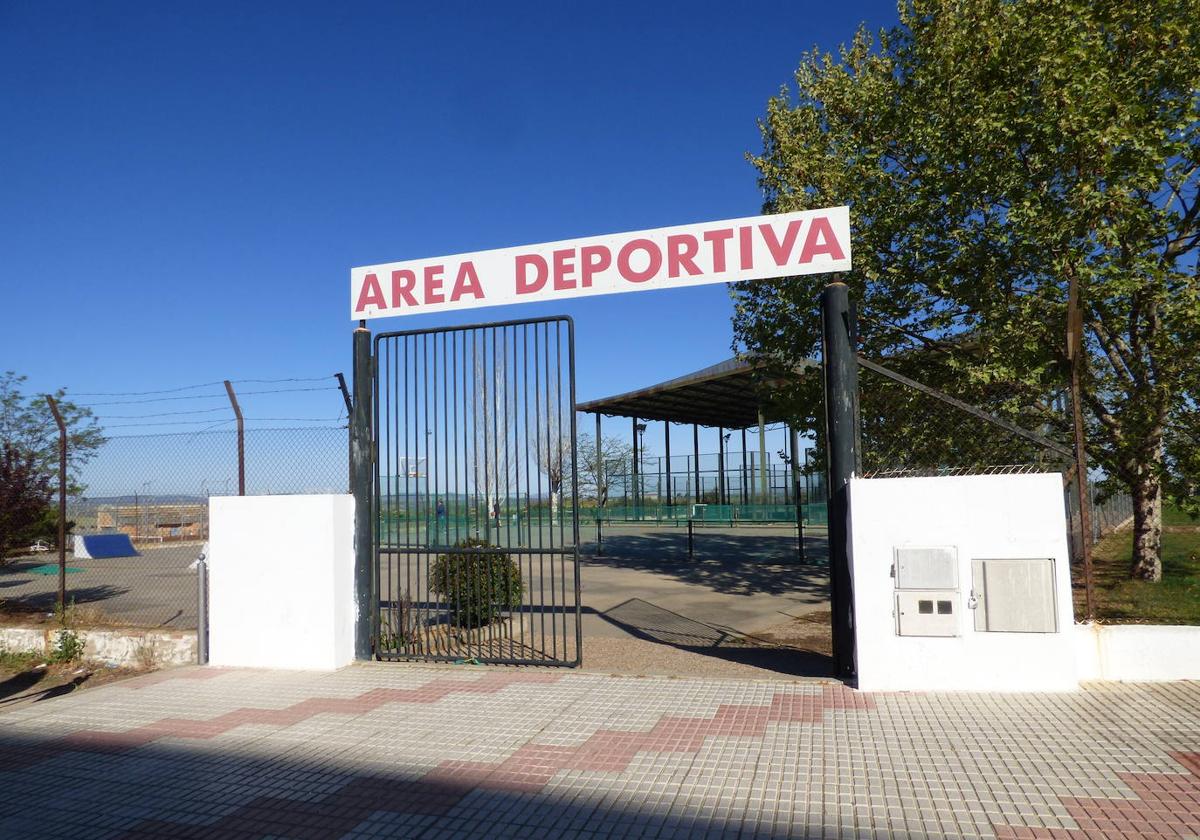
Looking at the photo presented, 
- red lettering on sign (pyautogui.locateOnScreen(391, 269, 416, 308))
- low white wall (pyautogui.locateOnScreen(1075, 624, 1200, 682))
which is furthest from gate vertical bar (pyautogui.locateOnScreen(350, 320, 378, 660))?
low white wall (pyautogui.locateOnScreen(1075, 624, 1200, 682))

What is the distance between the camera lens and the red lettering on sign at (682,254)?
745cm

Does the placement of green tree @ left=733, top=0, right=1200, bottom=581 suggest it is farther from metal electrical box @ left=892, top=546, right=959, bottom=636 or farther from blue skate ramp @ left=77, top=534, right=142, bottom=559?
blue skate ramp @ left=77, top=534, right=142, bottom=559

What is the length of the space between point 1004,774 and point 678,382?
91.5 feet

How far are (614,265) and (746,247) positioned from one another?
126cm

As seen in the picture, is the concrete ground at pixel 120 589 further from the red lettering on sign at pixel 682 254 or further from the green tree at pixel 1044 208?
the green tree at pixel 1044 208

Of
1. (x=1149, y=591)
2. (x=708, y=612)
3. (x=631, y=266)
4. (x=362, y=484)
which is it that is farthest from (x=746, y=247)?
(x=1149, y=591)

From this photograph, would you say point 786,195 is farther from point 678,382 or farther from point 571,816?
point 678,382

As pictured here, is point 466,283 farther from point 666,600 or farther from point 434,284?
point 666,600

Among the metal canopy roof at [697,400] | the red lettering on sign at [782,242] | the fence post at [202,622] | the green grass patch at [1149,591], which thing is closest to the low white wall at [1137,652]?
the green grass patch at [1149,591]

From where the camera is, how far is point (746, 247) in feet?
24.0

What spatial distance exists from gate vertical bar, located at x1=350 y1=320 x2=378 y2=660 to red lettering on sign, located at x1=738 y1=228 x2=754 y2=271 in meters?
3.96

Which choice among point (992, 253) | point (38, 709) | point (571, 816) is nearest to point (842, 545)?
point (571, 816)

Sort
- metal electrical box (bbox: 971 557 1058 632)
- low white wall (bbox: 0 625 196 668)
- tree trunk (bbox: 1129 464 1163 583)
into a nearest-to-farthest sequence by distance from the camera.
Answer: metal electrical box (bbox: 971 557 1058 632) < low white wall (bbox: 0 625 196 668) < tree trunk (bbox: 1129 464 1163 583)

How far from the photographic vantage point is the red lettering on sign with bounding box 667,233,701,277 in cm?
745
